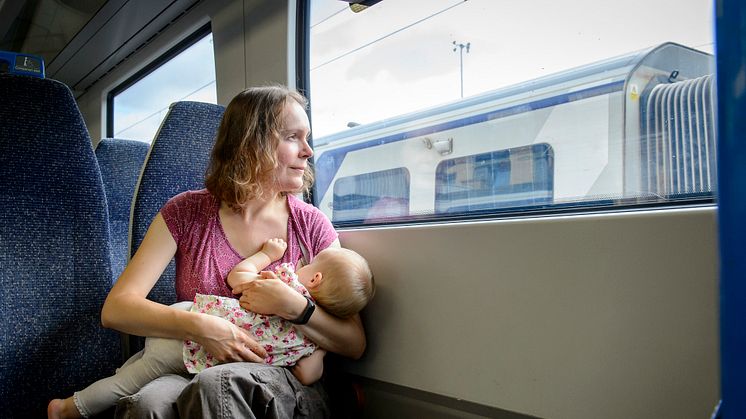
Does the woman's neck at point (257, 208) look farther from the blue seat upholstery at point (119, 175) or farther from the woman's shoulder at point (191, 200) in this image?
the blue seat upholstery at point (119, 175)

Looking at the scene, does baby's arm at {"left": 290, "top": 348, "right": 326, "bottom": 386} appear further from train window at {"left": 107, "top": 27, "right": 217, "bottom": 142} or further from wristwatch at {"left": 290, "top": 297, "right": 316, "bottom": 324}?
train window at {"left": 107, "top": 27, "right": 217, "bottom": 142}

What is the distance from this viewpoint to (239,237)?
1774 millimetres

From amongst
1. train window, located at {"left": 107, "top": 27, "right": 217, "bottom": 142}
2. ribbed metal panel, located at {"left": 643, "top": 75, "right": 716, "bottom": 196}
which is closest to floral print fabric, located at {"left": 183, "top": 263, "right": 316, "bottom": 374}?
ribbed metal panel, located at {"left": 643, "top": 75, "right": 716, "bottom": 196}

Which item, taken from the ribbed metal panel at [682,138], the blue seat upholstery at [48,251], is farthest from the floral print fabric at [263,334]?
the ribbed metal panel at [682,138]

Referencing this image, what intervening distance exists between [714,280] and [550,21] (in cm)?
90

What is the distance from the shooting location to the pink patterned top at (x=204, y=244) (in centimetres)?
170

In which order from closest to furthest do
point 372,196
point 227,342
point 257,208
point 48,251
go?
point 227,342
point 48,251
point 257,208
point 372,196

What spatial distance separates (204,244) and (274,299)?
1.20 ft

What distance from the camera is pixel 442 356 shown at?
5.29 ft

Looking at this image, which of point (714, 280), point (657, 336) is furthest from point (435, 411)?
point (714, 280)

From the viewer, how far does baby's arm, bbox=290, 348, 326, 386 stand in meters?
1.57

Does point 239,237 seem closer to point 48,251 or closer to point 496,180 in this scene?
point 48,251

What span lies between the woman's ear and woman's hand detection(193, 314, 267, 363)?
23 centimetres

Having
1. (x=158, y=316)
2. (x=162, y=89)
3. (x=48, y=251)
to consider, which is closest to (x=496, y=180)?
A: (x=158, y=316)
